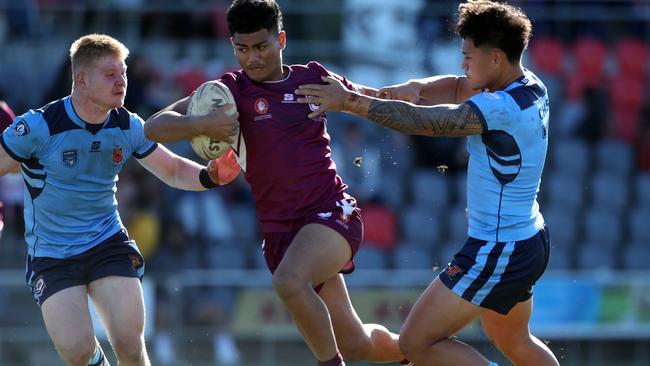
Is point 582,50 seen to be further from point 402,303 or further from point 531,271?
point 531,271

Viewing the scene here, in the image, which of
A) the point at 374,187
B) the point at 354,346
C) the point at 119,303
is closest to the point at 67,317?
the point at 119,303

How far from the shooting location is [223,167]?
7637mm

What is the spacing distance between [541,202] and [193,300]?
4.84 meters

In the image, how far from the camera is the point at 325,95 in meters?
6.88

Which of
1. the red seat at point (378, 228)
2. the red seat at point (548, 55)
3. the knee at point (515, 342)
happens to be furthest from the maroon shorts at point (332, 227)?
the red seat at point (548, 55)

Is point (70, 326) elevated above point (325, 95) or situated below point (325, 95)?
below

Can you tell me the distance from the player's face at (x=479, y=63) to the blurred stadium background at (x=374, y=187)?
6338 millimetres

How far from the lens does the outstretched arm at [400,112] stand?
6.58 meters

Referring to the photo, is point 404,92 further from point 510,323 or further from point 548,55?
point 548,55

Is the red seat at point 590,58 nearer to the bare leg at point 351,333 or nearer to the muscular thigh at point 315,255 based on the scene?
the bare leg at point 351,333

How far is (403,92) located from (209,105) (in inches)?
50.0

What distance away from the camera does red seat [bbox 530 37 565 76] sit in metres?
16.2

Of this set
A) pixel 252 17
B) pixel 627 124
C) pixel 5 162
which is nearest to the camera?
pixel 252 17

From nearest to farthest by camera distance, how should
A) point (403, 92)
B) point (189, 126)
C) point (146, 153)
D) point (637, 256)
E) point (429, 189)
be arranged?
point (189, 126) → point (403, 92) → point (146, 153) → point (429, 189) → point (637, 256)
